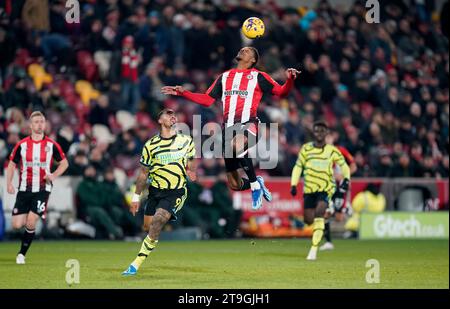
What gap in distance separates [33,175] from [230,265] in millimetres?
3529

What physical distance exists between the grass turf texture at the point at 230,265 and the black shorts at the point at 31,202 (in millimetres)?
846

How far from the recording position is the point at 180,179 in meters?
14.4

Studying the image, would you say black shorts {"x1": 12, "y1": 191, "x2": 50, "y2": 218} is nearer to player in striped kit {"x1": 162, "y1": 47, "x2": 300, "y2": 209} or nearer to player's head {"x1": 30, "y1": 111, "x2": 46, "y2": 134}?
player's head {"x1": 30, "y1": 111, "x2": 46, "y2": 134}

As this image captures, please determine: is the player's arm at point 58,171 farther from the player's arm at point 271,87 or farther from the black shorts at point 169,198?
the player's arm at point 271,87

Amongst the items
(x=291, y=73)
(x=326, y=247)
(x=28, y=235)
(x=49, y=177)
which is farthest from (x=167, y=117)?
(x=326, y=247)

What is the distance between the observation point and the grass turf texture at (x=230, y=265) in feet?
43.9

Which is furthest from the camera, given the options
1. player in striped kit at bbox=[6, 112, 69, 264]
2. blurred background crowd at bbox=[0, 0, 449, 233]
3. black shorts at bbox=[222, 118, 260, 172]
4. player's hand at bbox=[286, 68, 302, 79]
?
blurred background crowd at bbox=[0, 0, 449, 233]

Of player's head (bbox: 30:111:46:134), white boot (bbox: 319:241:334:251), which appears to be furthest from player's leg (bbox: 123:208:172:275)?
white boot (bbox: 319:241:334:251)

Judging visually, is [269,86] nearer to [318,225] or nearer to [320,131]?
[318,225]

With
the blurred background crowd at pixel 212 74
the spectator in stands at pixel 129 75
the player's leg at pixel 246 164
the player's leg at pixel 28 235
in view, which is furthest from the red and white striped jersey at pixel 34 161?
the spectator in stands at pixel 129 75

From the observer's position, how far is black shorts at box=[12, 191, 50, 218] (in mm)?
16391

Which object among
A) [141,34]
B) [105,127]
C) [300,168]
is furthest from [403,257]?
[141,34]

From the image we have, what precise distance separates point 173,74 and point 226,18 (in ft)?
11.4

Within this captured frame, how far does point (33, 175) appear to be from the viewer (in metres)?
16.5
